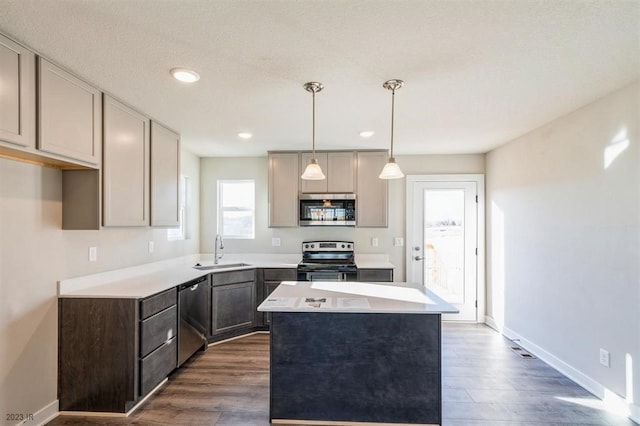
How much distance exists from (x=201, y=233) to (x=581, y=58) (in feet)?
15.0

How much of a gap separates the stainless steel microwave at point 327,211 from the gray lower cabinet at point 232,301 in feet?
3.45

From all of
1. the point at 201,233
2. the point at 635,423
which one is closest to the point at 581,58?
the point at 635,423

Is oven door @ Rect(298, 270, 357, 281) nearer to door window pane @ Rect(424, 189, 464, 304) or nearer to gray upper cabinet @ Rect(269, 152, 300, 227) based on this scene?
gray upper cabinet @ Rect(269, 152, 300, 227)

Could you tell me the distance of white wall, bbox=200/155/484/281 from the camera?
4.62 m

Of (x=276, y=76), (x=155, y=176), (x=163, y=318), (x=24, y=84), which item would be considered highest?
(x=276, y=76)

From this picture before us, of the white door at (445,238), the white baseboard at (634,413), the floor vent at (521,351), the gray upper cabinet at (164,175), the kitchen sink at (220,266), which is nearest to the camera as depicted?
the white baseboard at (634,413)

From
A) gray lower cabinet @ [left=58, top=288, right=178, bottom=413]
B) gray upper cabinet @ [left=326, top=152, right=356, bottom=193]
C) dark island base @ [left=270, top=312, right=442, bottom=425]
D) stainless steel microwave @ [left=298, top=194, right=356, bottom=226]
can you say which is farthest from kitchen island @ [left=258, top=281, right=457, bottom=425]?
gray upper cabinet @ [left=326, top=152, right=356, bottom=193]

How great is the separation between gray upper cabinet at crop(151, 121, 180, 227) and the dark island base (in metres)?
1.81

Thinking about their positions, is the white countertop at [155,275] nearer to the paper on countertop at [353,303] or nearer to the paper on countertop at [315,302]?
the paper on countertop at [315,302]

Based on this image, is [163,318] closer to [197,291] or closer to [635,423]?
[197,291]

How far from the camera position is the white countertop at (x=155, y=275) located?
2.43 m

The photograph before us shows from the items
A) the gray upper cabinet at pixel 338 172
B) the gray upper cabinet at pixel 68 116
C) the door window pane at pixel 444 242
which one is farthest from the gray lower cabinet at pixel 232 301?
the door window pane at pixel 444 242

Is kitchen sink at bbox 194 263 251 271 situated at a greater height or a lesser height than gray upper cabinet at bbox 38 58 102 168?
lesser

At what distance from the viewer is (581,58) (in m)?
1.95
